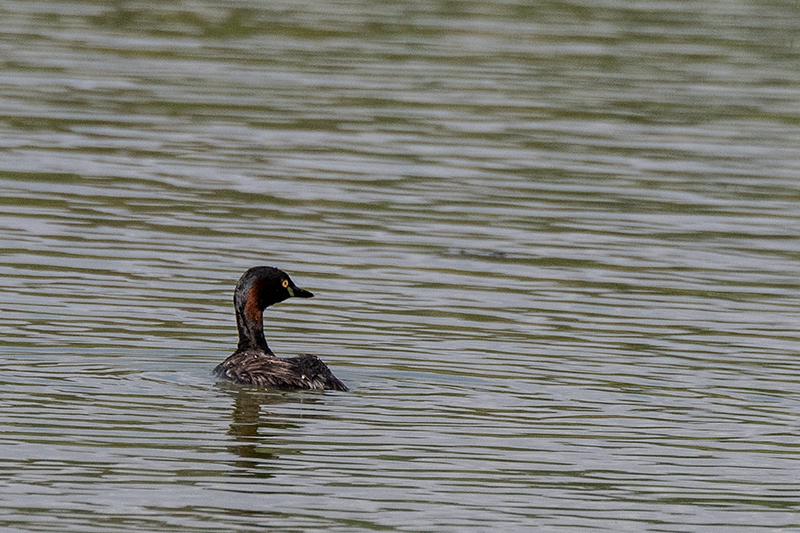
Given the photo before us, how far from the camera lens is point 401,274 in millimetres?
17422

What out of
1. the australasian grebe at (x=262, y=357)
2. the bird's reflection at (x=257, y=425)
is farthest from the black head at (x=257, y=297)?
the bird's reflection at (x=257, y=425)

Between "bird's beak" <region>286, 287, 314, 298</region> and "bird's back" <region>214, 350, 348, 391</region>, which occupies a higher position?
"bird's beak" <region>286, 287, 314, 298</region>

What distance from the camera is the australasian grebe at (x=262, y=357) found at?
13.2 m

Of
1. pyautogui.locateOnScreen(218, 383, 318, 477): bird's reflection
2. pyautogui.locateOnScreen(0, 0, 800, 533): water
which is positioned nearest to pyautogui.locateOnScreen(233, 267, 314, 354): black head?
pyautogui.locateOnScreen(0, 0, 800, 533): water

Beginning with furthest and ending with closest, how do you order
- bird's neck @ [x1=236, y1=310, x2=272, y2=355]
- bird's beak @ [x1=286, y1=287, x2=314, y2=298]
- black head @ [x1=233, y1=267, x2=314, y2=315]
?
1. bird's beak @ [x1=286, y1=287, x2=314, y2=298]
2. black head @ [x1=233, y1=267, x2=314, y2=315]
3. bird's neck @ [x1=236, y1=310, x2=272, y2=355]

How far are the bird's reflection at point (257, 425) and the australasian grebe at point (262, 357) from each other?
0.27ft

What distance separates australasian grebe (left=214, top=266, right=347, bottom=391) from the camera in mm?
13172

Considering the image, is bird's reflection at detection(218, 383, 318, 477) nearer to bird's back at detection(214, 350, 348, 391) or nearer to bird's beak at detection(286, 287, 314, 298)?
bird's back at detection(214, 350, 348, 391)

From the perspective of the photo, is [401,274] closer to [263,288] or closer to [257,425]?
[263,288]

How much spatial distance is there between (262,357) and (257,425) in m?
1.32

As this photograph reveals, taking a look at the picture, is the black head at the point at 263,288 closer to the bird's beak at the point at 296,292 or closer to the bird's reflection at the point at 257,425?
the bird's beak at the point at 296,292

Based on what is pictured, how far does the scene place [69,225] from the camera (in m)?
18.9

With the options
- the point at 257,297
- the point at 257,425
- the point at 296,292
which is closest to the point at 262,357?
the point at 257,297

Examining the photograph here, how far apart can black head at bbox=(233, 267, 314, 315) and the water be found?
1.72 ft
